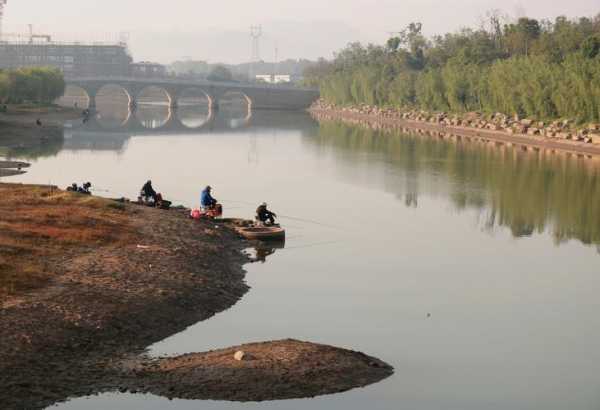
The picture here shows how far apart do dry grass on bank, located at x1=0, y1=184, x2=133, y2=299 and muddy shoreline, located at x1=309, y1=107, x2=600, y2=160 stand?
48723 millimetres

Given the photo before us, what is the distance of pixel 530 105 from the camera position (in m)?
106

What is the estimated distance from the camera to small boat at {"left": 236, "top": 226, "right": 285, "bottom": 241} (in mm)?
40469

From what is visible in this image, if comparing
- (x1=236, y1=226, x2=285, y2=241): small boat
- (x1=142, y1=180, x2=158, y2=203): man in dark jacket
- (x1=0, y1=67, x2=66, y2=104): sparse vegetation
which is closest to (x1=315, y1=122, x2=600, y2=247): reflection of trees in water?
(x1=236, y1=226, x2=285, y2=241): small boat

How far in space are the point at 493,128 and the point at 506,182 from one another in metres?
42.0

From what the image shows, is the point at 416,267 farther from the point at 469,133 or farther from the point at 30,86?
the point at 30,86

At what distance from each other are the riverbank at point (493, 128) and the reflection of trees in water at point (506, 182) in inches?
149

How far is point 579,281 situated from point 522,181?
30791 mm

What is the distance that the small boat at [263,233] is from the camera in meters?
40.5

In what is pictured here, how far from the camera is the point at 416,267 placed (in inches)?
1487

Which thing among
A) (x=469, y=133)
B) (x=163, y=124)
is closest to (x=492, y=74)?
(x=469, y=133)

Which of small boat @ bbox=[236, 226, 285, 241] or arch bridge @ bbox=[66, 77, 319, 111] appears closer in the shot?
small boat @ bbox=[236, 226, 285, 241]

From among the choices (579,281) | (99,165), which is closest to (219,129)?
(99,165)

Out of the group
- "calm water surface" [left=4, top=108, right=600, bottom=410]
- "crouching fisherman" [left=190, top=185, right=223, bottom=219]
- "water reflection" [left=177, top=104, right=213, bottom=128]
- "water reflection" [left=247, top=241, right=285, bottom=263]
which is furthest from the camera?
"water reflection" [left=177, top=104, right=213, bottom=128]

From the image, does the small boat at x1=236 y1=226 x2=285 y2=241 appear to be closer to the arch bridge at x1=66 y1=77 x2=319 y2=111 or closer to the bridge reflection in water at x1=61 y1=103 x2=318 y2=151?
the bridge reflection in water at x1=61 y1=103 x2=318 y2=151
